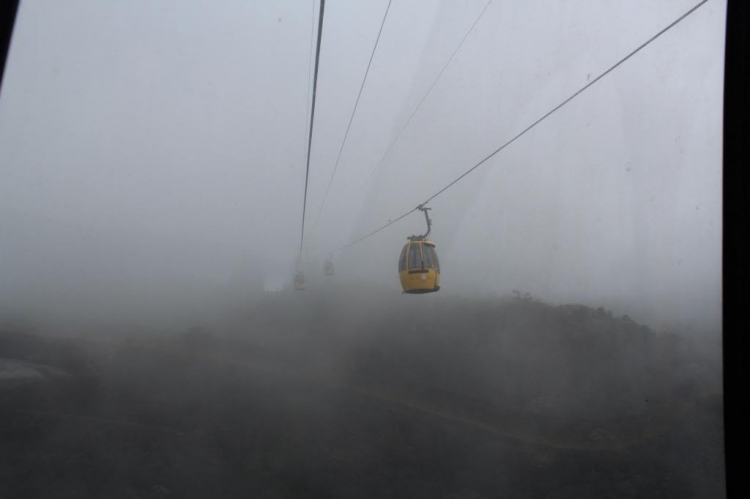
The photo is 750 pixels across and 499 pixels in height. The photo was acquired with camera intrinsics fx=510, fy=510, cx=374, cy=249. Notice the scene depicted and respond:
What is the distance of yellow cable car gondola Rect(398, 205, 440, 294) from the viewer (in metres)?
12.4

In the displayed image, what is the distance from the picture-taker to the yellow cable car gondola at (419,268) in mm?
12445

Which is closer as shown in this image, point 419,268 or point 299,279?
point 419,268

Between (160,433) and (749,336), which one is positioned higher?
(749,336)

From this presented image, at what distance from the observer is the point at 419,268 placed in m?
12.4

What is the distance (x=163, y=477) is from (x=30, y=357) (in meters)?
12.6

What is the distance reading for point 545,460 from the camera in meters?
20.2

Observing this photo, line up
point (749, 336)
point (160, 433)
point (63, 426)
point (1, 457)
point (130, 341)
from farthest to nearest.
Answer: point (130, 341), point (160, 433), point (63, 426), point (1, 457), point (749, 336)

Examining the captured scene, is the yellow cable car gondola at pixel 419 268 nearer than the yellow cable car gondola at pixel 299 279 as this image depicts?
Yes

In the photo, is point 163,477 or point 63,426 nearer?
point 163,477

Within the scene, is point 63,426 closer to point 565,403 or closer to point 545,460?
point 545,460

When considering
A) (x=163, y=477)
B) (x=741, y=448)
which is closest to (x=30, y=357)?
(x=163, y=477)

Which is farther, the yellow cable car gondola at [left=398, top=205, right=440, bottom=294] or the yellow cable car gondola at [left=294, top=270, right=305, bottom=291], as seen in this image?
the yellow cable car gondola at [left=294, top=270, right=305, bottom=291]

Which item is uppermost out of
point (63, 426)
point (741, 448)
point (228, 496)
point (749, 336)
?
point (749, 336)

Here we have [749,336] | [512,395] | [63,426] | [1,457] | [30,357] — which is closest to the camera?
[749,336]
